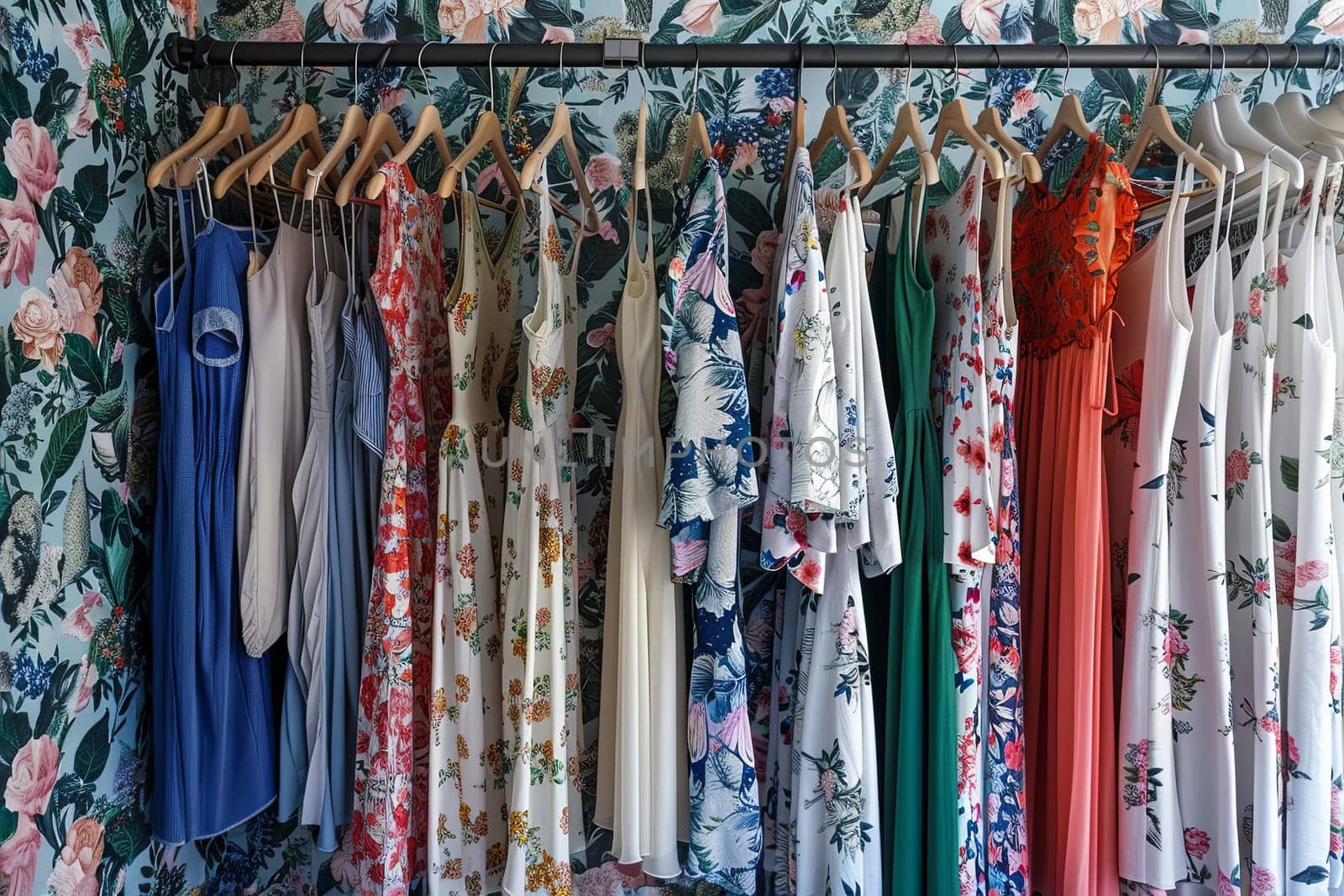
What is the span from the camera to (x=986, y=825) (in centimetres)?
111

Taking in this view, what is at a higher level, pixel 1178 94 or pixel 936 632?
pixel 1178 94

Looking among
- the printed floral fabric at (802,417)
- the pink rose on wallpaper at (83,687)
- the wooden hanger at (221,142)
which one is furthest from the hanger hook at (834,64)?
the pink rose on wallpaper at (83,687)

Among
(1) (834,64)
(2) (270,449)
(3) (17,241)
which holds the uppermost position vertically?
(1) (834,64)

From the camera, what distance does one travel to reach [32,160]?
1.02 meters

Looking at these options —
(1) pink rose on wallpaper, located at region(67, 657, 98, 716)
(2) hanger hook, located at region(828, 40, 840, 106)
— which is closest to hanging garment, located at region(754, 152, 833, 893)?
(2) hanger hook, located at region(828, 40, 840, 106)

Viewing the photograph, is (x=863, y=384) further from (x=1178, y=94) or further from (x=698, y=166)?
(x=1178, y=94)

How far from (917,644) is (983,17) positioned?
1.17 m

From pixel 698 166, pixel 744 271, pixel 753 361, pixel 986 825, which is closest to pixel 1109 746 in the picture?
pixel 986 825

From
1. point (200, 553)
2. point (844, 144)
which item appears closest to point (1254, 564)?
point (844, 144)

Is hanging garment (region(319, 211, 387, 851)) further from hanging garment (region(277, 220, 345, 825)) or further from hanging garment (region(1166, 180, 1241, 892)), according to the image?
hanging garment (region(1166, 180, 1241, 892))

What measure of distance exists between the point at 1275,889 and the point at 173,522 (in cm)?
167

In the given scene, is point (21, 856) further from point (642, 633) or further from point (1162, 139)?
point (1162, 139)

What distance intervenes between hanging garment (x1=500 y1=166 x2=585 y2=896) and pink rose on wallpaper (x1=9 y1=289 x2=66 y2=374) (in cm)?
65

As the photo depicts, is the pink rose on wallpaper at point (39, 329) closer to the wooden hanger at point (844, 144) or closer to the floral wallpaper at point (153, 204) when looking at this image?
the floral wallpaper at point (153, 204)
